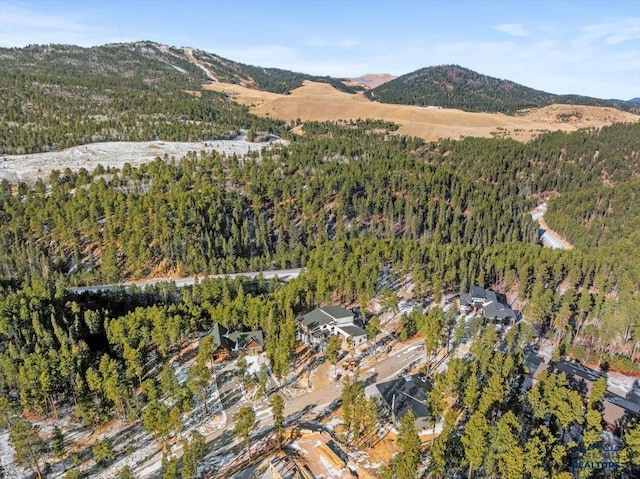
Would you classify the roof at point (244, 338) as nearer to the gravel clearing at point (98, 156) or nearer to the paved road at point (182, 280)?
the paved road at point (182, 280)

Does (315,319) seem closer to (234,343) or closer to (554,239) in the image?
(234,343)

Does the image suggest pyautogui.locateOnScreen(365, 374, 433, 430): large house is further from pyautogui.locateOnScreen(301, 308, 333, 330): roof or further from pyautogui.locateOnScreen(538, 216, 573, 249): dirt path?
pyautogui.locateOnScreen(538, 216, 573, 249): dirt path

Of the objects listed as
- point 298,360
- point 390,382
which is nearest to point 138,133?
point 298,360

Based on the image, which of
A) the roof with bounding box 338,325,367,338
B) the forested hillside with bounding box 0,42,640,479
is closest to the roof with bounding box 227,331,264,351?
the forested hillside with bounding box 0,42,640,479

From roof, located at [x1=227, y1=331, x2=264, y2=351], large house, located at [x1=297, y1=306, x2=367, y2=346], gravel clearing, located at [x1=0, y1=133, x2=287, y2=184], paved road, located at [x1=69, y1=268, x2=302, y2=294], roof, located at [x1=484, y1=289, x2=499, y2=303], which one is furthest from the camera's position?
gravel clearing, located at [x1=0, y1=133, x2=287, y2=184]

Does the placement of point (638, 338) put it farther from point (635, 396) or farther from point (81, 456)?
point (81, 456)

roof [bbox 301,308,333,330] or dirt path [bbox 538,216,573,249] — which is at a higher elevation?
roof [bbox 301,308,333,330]

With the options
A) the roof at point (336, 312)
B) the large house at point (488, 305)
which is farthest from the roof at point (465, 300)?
the roof at point (336, 312)
